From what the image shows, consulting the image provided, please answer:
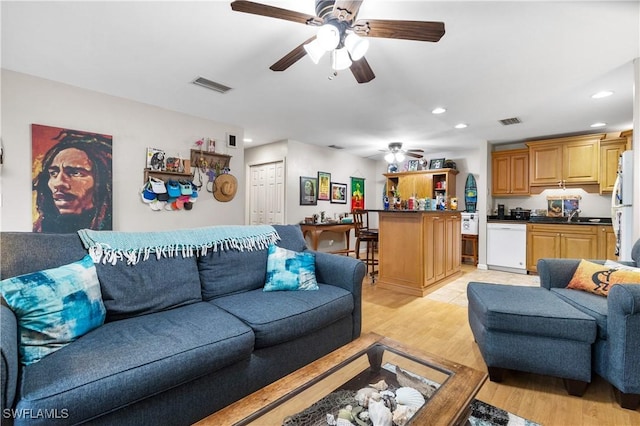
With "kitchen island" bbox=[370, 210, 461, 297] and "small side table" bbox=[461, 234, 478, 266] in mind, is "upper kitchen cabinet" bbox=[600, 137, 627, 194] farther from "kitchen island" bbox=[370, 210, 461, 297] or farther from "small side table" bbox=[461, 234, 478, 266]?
"kitchen island" bbox=[370, 210, 461, 297]

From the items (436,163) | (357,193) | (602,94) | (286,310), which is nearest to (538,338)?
(286,310)

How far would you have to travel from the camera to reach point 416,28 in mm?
1600

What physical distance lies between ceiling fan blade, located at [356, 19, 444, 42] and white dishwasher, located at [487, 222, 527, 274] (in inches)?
171

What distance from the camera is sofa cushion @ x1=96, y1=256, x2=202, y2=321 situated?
1533 millimetres

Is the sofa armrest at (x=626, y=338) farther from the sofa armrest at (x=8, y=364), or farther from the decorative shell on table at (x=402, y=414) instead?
the sofa armrest at (x=8, y=364)

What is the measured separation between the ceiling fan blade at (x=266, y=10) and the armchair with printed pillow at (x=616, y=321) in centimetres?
228

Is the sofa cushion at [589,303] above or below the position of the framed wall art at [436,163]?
below

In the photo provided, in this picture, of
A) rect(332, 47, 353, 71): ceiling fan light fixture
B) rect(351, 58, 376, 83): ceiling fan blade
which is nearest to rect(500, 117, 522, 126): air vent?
rect(351, 58, 376, 83): ceiling fan blade

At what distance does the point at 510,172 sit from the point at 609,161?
4.20 feet

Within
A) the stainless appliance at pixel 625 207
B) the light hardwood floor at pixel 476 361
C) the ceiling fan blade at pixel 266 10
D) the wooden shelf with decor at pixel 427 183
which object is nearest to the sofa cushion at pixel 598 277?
the light hardwood floor at pixel 476 361

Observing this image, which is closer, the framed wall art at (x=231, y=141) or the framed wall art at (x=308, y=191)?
the framed wall art at (x=231, y=141)

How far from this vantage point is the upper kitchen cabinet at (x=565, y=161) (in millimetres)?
4410

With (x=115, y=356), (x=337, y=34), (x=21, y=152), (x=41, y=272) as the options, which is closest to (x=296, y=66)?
(x=337, y=34)

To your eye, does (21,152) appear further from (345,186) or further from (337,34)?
(345,186)
